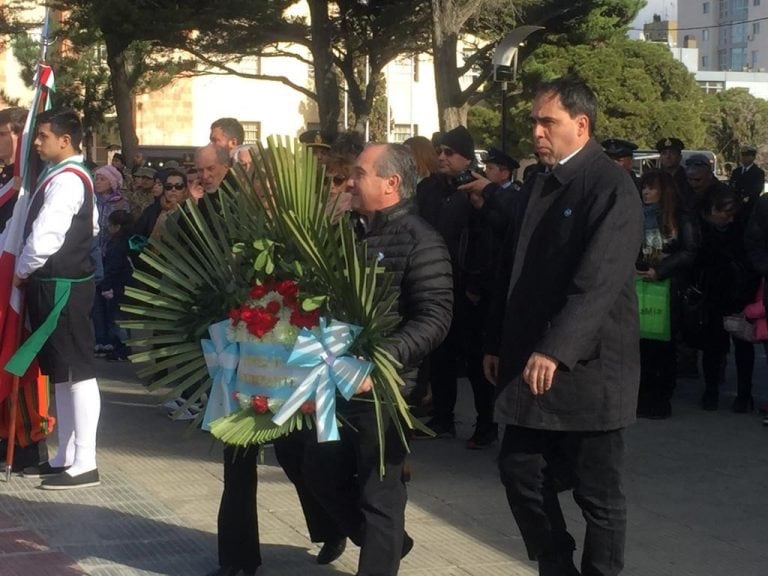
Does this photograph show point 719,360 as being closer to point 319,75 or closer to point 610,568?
point 610,568

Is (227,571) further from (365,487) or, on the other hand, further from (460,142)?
(460,142)

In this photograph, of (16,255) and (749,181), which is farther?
(749,181)

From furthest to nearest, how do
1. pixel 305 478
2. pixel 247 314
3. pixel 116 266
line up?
pixel 116 266
pixel 305 478
pixel 247 314

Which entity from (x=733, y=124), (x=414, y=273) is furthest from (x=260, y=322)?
(x=733, y=124)

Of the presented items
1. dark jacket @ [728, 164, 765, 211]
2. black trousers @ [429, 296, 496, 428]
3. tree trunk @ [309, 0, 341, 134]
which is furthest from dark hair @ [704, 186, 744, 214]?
tree trunk @ [309, 0, 341, 134]

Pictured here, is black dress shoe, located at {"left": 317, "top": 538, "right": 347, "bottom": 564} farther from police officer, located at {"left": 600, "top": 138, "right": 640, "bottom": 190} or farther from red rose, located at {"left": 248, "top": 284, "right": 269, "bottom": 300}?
police officer, located at {"left": 600, "top": 138, "right": 640, "bottom": 190}

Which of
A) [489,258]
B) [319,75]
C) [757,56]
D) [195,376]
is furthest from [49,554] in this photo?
[757,56]

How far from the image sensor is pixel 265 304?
4809mm

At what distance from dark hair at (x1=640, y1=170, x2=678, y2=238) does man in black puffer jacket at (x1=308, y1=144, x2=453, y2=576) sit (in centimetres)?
440

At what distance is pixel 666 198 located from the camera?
30.0 feet

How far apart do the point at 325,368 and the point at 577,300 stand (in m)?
0.94

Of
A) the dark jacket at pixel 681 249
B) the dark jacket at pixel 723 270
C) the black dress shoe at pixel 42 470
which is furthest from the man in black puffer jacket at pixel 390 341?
the dark jacket at pixel 723 270

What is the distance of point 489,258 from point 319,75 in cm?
1505

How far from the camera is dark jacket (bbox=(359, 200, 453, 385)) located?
15.9 ft
